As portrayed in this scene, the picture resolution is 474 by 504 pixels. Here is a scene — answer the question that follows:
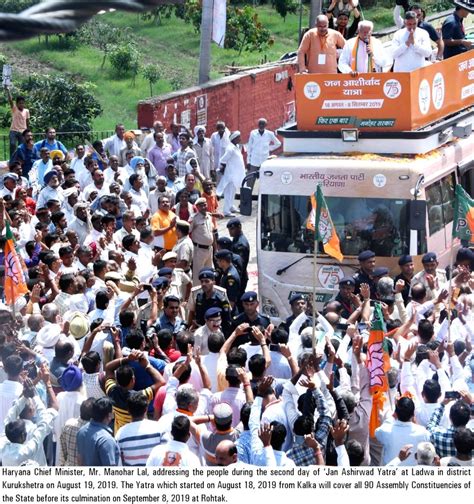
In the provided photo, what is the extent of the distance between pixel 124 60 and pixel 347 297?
23244mm

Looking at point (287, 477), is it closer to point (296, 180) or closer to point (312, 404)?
point (312, 404)

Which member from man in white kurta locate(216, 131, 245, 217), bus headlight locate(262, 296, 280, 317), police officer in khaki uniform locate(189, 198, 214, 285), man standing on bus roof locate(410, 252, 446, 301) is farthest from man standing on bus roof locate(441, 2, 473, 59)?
bus headlight locate(262, 296, 280, 317)

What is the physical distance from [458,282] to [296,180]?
2.24m

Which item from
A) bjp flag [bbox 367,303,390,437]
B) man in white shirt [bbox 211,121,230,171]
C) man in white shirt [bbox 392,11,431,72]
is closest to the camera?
bjp flag [bbox 367,303,390,437]

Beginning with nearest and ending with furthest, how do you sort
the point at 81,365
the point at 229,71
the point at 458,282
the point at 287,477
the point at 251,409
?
the point at 287,477 < the point at 251,409 < the point at 81,365 < the point at 458,282 < the point at 229,71

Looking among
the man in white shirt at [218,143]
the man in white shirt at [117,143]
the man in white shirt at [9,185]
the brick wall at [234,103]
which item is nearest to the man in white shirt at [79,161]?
the man in white shirt at [117,143]

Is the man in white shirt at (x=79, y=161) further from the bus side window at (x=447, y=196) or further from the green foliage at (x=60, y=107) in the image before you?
the green foliage at (x=60, y=107)

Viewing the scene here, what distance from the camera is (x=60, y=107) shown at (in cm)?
2436

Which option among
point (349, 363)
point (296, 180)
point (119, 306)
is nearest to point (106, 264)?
point (119, 306)

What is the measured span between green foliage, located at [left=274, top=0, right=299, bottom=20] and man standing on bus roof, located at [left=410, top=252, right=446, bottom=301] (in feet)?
103

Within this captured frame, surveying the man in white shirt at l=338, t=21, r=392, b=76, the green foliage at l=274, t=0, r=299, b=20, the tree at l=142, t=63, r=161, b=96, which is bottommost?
the man in white shirt at l=338, t=21, r=392, b=76

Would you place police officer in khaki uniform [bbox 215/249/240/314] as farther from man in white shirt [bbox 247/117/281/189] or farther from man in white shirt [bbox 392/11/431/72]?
man in white shirt [bbox 247/117/281/189]

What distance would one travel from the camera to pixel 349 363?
28.8ft

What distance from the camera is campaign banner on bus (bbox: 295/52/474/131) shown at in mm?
12320
